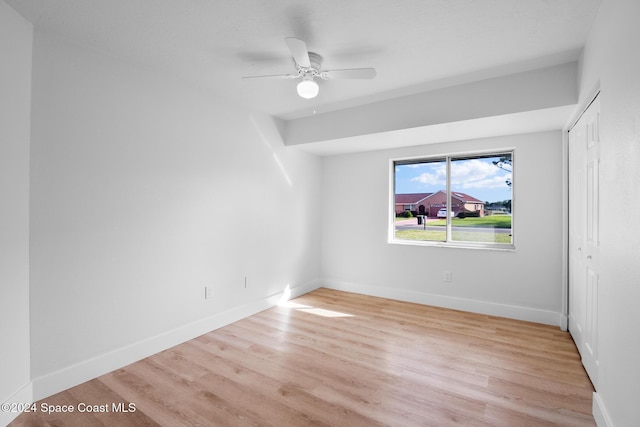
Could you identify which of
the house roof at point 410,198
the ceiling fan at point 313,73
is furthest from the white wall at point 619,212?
the house roof at point 410,198

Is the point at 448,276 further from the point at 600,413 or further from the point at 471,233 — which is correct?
the point at 600,413

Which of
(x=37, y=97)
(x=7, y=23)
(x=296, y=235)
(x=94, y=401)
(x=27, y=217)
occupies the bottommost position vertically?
(x=94, y=401)

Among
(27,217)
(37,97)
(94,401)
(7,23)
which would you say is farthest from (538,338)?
(7,23)

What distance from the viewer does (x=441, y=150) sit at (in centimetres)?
393

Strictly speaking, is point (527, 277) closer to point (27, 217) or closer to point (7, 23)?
point (27, 217)

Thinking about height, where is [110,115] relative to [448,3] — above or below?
below

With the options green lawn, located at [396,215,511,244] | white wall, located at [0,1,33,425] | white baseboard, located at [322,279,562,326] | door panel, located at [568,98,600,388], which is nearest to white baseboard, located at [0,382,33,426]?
white wall, located at [0,1,33,425]

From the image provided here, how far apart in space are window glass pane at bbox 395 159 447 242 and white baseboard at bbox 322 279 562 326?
80 centimetres

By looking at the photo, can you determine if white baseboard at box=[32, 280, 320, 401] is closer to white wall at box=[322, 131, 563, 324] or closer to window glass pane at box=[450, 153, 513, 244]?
white wall at box=[322, 131, 563, 324]

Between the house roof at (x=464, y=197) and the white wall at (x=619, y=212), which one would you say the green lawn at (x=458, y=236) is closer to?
the house roof at (x=464, y=197)

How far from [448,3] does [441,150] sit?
234cm

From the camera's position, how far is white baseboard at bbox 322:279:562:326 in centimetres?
330

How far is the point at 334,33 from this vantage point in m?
2.09

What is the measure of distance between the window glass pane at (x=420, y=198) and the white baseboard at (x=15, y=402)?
4.05 meters
